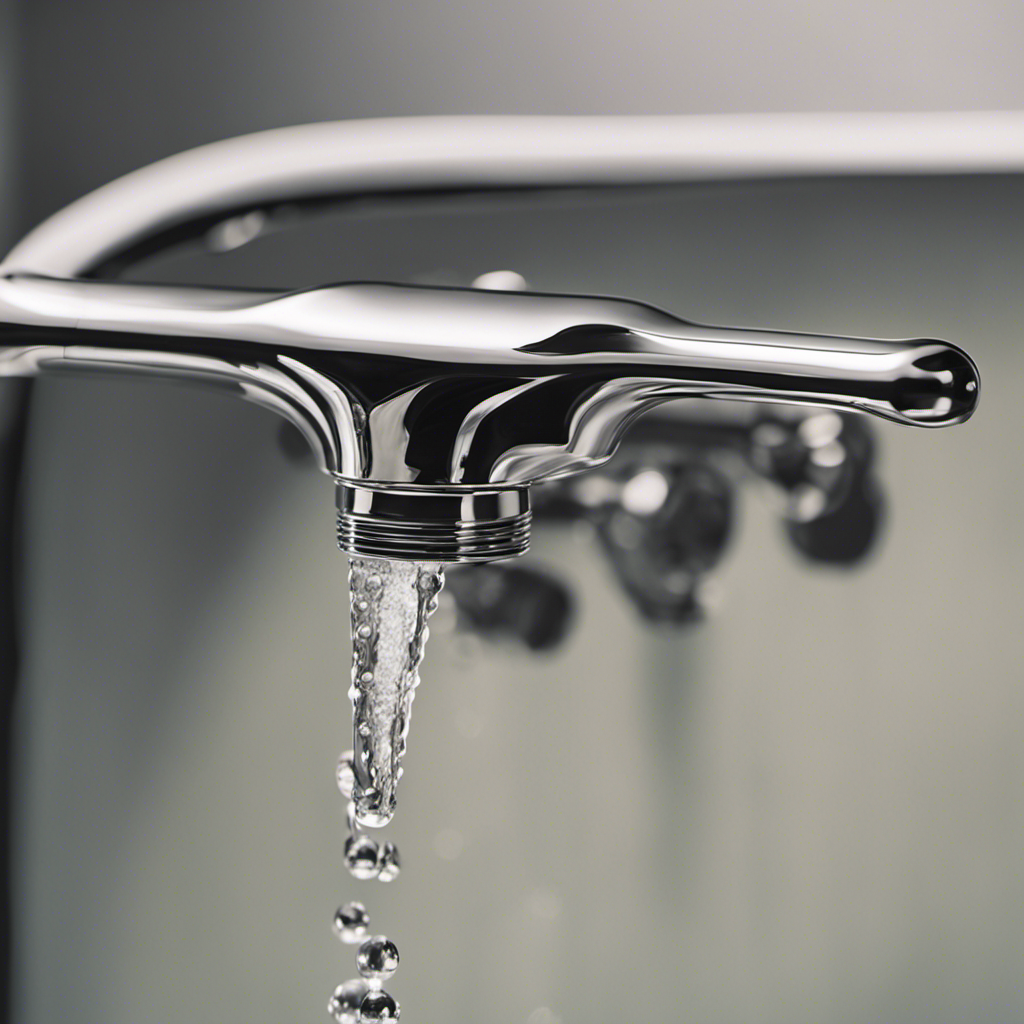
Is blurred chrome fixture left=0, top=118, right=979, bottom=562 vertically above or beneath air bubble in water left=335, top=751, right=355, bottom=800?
above

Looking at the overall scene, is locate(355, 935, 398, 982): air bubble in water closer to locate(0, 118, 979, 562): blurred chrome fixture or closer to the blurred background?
the blurred background

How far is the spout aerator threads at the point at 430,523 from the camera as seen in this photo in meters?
0.27

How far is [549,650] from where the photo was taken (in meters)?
0.41

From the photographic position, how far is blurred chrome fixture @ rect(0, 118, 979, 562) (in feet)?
0.78

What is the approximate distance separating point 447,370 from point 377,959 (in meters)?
0.22

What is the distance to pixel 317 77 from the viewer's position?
0.37m

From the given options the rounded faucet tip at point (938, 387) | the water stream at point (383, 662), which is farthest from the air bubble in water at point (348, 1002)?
the rounded faucet tip at point (938, 387)

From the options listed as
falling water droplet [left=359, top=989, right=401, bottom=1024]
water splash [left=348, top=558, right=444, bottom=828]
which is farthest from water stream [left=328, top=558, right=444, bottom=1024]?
falling water droplet [left=359, top=989, right=401, bottom=1024]

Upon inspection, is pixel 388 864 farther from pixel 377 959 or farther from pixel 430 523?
pixel 430 523

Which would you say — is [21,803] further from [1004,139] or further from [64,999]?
[1004,139]

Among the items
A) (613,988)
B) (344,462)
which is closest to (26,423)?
(344,462)

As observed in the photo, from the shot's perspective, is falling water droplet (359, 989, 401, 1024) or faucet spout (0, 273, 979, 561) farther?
falling water droplet (359, 989, 401, 1024)

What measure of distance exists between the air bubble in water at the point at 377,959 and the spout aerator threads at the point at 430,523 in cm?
17

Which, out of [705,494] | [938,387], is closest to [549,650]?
[705,494]
